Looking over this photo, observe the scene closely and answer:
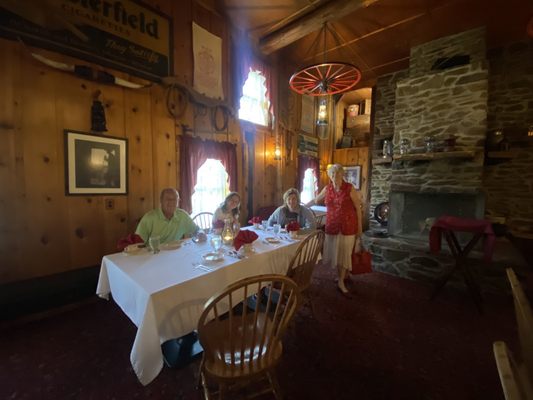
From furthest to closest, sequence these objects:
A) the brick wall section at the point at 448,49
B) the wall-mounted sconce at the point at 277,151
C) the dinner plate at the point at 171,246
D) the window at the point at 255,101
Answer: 1. the wall-mounted sconce at the point at 277,151
2. the window at the point at 255,101
3. the brick wall section at the point at 448,49
4. the dinner plate at the point at 171,246

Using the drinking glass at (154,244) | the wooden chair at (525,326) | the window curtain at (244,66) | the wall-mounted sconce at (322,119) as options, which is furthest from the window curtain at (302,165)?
the wooden chair at (525,326)

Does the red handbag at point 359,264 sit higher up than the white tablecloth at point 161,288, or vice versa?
the white tablecloth at point 161,288

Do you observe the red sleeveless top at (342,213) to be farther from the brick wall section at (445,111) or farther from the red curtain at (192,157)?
the red curtain at (192,157)

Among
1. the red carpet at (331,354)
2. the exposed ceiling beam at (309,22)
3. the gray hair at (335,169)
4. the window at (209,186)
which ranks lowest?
the red carpet at (331,354)

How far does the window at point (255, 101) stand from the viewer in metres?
4.08

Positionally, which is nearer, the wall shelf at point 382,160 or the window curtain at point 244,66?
the window curtain at point 244,66

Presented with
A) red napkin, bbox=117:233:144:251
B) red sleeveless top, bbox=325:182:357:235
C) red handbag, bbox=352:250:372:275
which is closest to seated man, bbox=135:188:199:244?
red napkin, bbox=117:233:144:251

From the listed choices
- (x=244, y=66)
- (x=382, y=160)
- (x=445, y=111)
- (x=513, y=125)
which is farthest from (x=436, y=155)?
(x=244, y=66)

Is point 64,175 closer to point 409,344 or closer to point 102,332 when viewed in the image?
point 102,332

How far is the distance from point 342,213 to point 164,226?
6.03 ft

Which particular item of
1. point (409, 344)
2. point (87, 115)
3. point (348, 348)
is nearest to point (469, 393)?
point (409, 344)

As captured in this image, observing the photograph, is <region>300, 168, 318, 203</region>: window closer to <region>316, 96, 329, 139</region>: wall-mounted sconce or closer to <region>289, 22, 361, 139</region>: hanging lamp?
<region>316, 96, 329, 139</region>: wall-mounted sconce

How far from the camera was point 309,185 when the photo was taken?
19.8 ft

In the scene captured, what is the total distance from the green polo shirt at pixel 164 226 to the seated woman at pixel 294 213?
97cm
